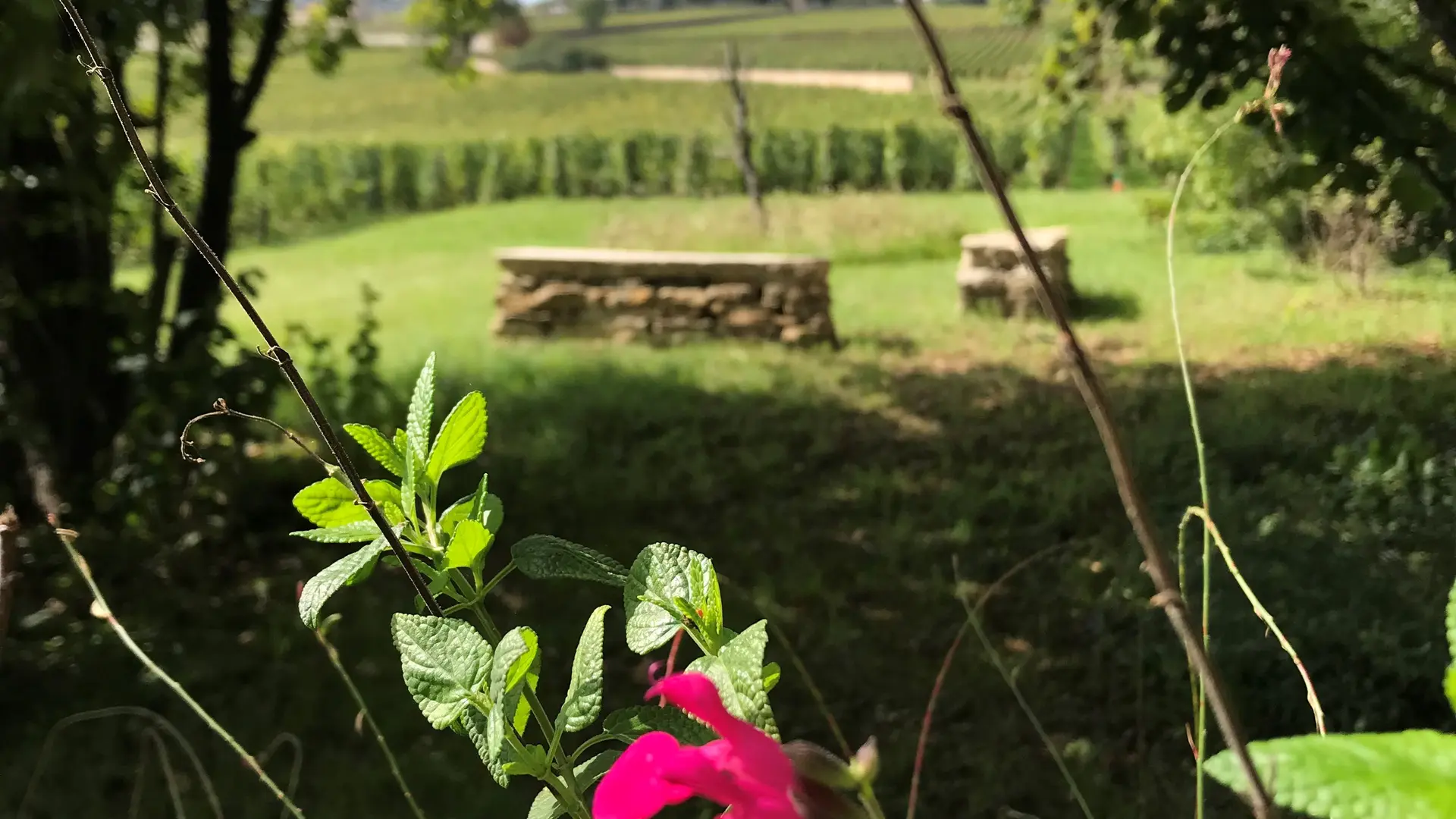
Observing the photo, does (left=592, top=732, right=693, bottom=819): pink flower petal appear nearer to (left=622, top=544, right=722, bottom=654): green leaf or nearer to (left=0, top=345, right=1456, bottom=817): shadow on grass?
(left=622, top=544, right=722, bottom=654): green leaf

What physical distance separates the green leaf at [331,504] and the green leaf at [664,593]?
124mm

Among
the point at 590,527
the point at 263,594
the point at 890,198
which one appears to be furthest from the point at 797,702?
the point at 890,198

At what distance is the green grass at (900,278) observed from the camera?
4910mm

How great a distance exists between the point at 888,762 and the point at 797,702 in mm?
288

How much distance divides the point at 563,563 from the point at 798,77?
13.1 m

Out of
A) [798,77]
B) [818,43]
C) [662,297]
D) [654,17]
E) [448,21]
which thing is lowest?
Answer: [662,297]

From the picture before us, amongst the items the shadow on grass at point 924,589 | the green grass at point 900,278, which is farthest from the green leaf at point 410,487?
the green grass at point 900,278

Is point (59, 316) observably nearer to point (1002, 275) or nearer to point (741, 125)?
point (1002, 275)

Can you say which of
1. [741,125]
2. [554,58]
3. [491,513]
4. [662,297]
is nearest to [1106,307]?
[662,297]

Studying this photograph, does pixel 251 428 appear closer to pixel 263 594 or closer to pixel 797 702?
pixel 263 594

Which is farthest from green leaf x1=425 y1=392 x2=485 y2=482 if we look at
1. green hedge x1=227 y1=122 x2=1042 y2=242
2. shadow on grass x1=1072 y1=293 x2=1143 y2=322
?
green hedge x1=227 y1=122 x2=1042 y2=242

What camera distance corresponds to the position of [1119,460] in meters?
0.21

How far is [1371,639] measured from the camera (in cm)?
199

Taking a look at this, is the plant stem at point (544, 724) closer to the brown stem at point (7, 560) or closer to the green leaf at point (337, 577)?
the green leaf at point (337, 577)
